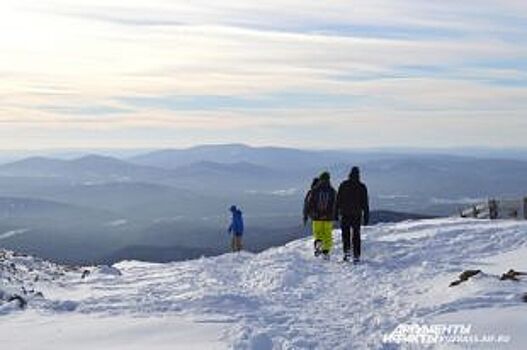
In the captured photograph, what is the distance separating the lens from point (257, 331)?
11.6 metres

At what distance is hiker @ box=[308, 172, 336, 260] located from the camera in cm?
2158

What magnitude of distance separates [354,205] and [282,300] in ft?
20.5

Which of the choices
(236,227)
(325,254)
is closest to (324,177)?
(325,254)

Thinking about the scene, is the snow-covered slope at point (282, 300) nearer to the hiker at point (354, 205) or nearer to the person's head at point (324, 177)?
the hiker at point (354, 205)

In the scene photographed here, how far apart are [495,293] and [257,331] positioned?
3788 mm

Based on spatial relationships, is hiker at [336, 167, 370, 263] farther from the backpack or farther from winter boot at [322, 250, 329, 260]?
the backpack

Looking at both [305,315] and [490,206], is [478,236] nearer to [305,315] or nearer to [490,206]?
[490,206]

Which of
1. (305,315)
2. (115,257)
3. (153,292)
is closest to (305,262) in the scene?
(153,292)

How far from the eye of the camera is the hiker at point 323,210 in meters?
21.6

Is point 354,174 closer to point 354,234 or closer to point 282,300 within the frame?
point 354,234

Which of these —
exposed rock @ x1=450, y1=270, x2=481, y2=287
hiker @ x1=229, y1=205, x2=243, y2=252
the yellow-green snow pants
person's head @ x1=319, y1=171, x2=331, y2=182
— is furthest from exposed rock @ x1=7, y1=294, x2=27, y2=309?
hiker @ x1=229, y1=205, x2=243, y2=252

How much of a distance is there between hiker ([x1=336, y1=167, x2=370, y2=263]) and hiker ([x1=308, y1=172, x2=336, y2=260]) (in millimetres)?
859

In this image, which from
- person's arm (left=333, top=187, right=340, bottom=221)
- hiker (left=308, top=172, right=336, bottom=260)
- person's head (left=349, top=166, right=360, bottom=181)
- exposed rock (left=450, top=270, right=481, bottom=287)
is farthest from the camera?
hiker (left=308, top=172, right=336, bottom=260)

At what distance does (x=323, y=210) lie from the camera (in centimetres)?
2161
